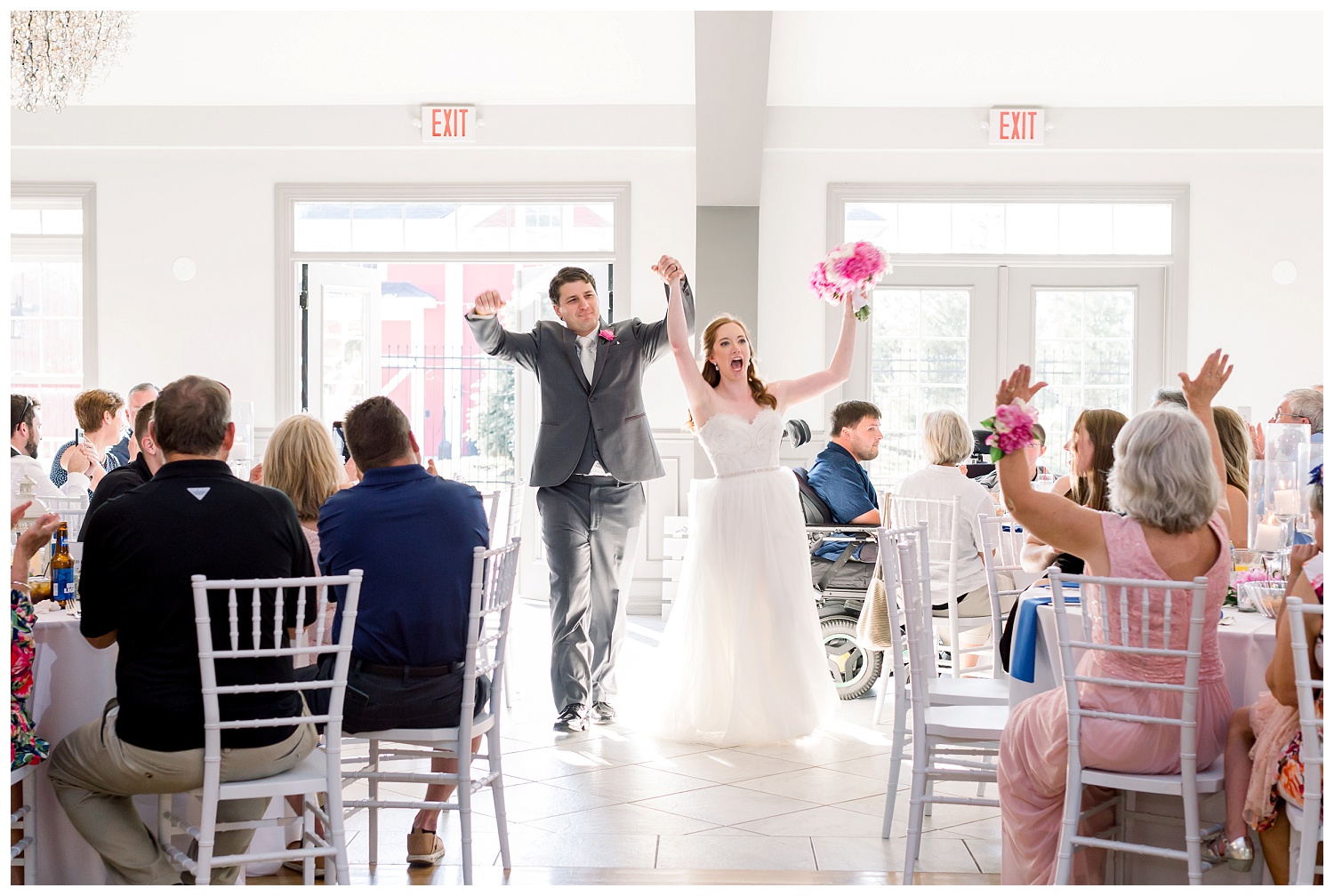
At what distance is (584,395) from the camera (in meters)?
4.75

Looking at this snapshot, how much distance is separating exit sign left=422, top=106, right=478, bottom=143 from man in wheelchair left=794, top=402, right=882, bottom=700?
12.0 feet

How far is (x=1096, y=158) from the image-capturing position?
7.67 metres

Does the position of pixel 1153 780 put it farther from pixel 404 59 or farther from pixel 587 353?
pixel 404 59

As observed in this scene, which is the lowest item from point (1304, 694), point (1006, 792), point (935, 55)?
point (1006, 792)

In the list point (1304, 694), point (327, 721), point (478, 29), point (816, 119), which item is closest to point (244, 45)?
point (478, 29)

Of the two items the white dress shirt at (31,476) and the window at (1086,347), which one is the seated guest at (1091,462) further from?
the window at (1086,347)

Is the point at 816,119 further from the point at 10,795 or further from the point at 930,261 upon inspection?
the point at 10,795

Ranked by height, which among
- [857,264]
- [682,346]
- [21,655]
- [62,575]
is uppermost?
[857,264]

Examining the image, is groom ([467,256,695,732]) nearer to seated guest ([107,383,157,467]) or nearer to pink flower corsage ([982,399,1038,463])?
pink flower corsage ([982,399,1038,463])

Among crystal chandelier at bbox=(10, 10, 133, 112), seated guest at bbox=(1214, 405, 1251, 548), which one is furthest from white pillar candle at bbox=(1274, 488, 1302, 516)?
crystal chandelier at bbox=(10, 10, 133, 112)

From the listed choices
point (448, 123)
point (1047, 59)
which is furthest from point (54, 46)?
point (1047, 59)

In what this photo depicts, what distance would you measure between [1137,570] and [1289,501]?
947 millimetres

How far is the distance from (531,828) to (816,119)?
5.57 m

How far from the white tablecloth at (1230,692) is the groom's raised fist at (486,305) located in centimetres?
266
